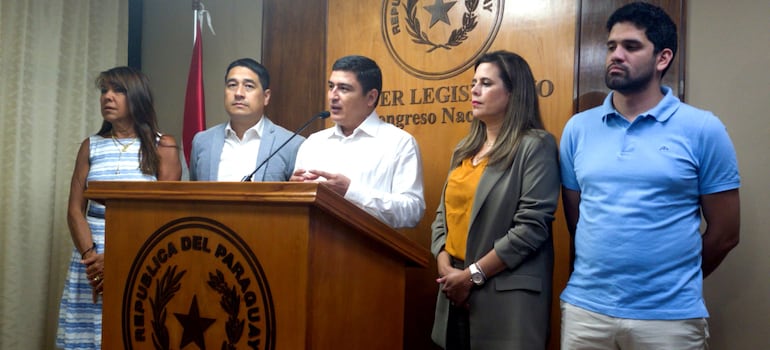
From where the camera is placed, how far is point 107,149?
9.48ft

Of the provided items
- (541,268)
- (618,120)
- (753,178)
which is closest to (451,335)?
(541,268)

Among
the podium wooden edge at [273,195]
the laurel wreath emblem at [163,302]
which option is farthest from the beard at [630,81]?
the laurel wreath emblem at [163,302]

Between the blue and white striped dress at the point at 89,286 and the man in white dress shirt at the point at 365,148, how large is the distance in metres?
0.76

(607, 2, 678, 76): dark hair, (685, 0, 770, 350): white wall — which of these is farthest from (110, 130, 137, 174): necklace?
(685, 0, 770, 350): white wall

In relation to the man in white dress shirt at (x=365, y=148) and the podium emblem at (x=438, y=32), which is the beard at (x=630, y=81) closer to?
the man in white dress shirt at (x=365, y=148)

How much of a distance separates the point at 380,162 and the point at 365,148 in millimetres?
102

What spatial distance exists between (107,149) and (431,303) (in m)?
1.59

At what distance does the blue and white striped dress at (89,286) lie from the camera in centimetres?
273

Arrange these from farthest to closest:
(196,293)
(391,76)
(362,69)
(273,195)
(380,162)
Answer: (391,76) < (362,69) < (380,162) < (196,293) < (273,195)

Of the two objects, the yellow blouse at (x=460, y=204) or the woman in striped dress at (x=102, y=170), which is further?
the woman in striped dress at (x=102, y=170)

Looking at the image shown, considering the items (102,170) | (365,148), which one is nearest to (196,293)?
(365,148)

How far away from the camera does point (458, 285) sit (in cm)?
212

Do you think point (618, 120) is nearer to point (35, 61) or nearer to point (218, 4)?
point (218, 4)

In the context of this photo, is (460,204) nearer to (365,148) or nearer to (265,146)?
(365,148)
